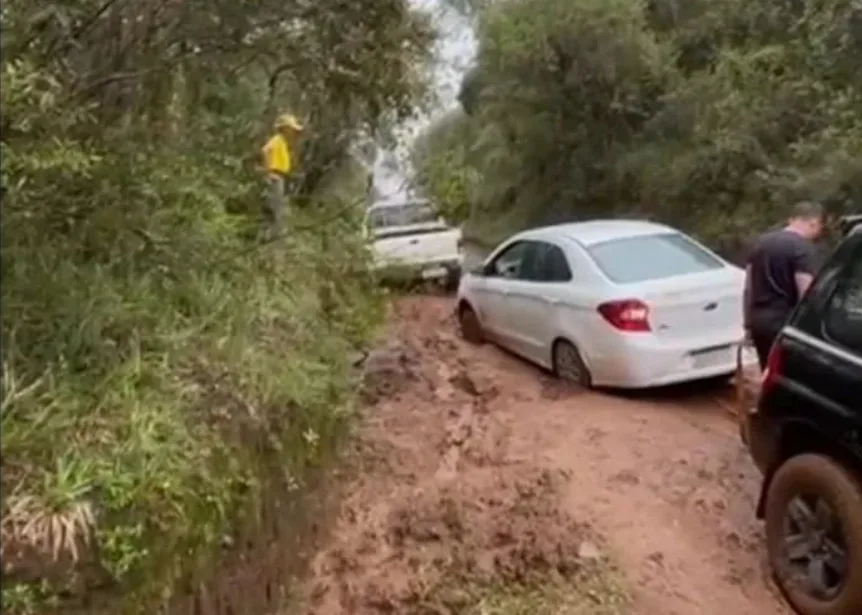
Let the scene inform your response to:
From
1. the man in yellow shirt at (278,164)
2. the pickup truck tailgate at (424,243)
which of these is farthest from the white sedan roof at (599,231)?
the pickup truck tailgate at (424,243)

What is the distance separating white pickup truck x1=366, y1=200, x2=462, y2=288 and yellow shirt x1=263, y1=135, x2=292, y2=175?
7344mm

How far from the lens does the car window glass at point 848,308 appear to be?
16.5ft

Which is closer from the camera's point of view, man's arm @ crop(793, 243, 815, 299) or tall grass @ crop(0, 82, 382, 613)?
tall grass @ crop(0, 82, 382, 613)

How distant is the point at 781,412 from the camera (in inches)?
211

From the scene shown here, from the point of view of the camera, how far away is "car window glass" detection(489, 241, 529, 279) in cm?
1070

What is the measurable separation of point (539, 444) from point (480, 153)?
1702 cm

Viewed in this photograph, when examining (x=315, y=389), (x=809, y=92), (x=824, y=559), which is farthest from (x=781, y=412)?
(x=809, y=92)

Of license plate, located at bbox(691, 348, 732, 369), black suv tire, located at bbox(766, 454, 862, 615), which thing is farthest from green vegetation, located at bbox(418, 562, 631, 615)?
license plate, located at bbox(691, 348, 732, 369)

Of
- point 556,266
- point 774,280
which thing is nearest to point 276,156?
point 556,266

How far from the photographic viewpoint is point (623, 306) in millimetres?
8711

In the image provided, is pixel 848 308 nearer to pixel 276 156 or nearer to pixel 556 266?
pixel 276 156

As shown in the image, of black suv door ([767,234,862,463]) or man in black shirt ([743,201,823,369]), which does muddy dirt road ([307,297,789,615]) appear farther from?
black suv door ([767,234,862,463])

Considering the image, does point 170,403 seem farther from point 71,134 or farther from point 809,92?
point 809,92

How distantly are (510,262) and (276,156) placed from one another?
12.9 ft
